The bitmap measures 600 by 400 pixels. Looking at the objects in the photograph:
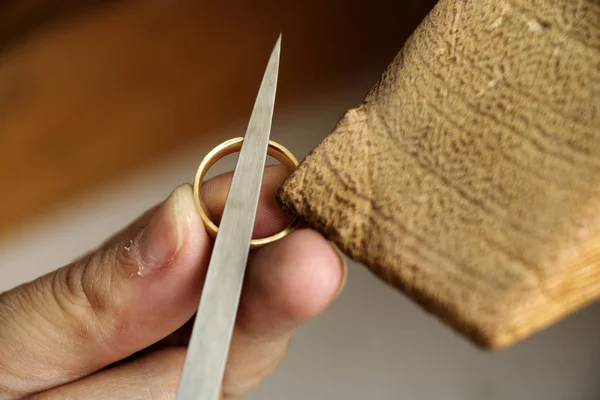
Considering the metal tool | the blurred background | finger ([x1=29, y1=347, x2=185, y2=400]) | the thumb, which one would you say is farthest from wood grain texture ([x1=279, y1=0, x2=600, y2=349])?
the blurred background

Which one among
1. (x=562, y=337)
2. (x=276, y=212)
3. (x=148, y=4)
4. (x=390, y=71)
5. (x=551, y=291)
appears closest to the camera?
(x=551, y=291)

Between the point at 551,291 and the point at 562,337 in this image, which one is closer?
the point at 551,291

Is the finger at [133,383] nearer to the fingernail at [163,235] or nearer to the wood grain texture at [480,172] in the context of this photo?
the fingernail at [163,235]

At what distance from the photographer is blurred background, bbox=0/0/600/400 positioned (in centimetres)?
121

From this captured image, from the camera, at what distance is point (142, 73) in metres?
1.24

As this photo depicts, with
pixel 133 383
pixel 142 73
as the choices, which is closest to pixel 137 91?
pixel 142 73

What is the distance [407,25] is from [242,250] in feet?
3.04

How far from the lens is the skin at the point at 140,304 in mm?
522

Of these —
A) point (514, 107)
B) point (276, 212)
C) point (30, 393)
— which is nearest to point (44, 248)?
point (30, 393)

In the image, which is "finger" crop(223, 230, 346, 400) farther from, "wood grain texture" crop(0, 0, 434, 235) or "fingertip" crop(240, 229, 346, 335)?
"wood grain texture" crop(0, 0, 434, 235)

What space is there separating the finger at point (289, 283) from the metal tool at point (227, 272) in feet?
0.09

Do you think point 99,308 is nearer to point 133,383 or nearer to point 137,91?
point 133,383

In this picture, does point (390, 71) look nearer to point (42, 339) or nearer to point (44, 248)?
point (42, 339)

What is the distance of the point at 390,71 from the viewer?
48 centimetres
